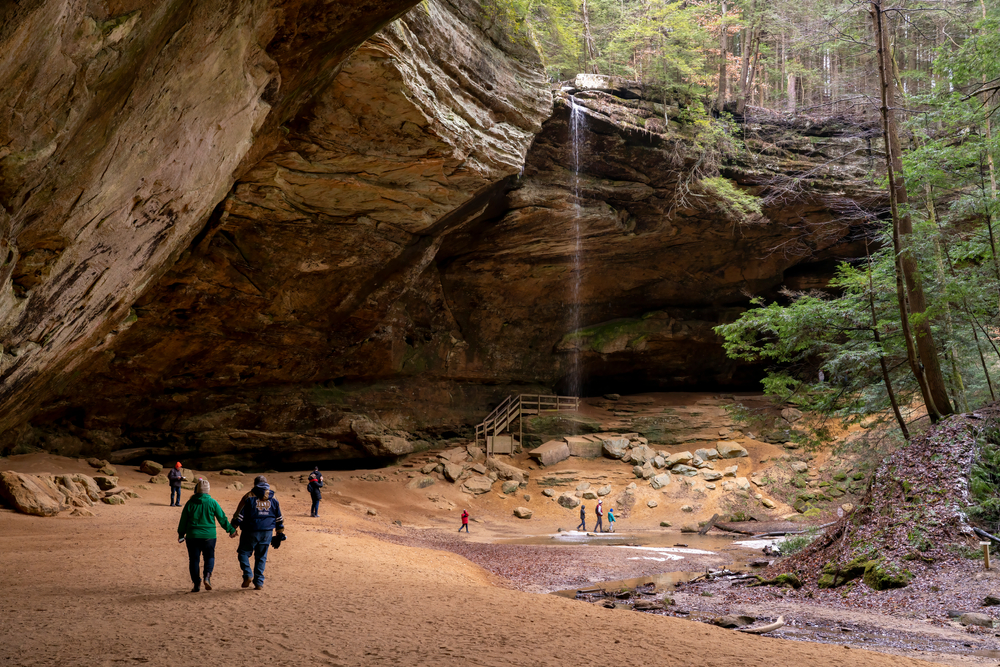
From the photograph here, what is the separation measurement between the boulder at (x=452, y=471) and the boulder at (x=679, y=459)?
8272mm

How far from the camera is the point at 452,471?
2242 cm

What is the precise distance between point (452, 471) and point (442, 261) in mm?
8492

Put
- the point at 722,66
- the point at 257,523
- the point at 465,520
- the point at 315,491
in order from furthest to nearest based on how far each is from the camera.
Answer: the point at 722,66, the point at 465,520, the point at 315,491, the point at 257,523

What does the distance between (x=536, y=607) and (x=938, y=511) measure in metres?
6.61

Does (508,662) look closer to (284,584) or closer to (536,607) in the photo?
(536,607)

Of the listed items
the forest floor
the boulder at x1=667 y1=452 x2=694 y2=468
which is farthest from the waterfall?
the forest floor

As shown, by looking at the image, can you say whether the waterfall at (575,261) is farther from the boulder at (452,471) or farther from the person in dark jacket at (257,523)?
the person in dark jacket at (257,523)

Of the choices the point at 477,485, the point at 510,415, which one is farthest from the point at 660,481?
the point at 510,415

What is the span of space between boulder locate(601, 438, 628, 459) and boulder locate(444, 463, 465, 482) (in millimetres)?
6127

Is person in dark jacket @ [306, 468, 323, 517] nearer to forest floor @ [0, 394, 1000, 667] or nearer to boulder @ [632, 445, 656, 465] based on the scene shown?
forest floor @ [0, 394, 1000, 667]

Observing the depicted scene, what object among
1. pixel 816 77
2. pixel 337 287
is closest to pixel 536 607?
pixel 337 287

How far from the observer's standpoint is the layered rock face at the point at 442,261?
571 inches

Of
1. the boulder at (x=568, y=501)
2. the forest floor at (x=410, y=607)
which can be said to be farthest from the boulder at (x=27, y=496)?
the boulder at (x=568, y=501)

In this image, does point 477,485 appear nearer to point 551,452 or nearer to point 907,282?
point 551,452
